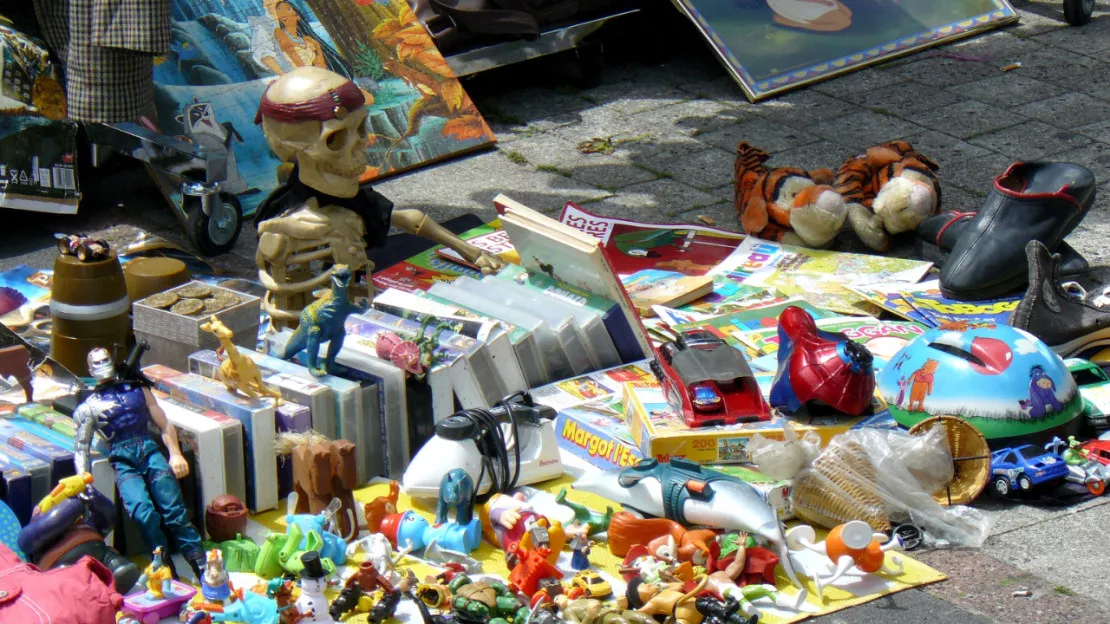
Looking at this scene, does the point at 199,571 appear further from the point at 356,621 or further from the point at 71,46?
the point at 71,46

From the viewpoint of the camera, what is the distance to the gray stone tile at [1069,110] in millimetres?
6680

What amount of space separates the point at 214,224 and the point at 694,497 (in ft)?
8.67

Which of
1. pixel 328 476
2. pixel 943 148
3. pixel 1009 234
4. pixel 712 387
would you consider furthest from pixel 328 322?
pixel 943 148

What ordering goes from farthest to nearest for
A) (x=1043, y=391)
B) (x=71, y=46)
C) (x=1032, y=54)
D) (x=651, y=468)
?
(x=1032, y=54) → (x=71, y=46) → (x=1043, y=391) → (x=651, y=468)

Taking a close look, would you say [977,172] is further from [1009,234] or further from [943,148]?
[1009,234]

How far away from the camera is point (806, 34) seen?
7.34 metres

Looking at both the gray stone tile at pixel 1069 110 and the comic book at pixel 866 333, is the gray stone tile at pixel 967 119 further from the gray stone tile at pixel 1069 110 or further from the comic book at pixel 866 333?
the comic book at pixel 866 333

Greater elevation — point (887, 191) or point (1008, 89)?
point (887, 191)

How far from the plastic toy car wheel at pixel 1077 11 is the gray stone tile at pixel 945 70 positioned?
0.91 meters

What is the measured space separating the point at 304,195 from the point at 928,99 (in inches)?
149

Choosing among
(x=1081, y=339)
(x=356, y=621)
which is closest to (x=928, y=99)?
(x=1081, y=339)

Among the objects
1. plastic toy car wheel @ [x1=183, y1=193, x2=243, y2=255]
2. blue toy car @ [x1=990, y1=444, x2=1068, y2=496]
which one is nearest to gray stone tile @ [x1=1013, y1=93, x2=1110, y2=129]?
blue toy car @ [x1=990, y1=444, x2=1068, y2=496]

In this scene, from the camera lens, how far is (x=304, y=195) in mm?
4406

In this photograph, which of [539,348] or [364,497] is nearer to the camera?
[364,497]
